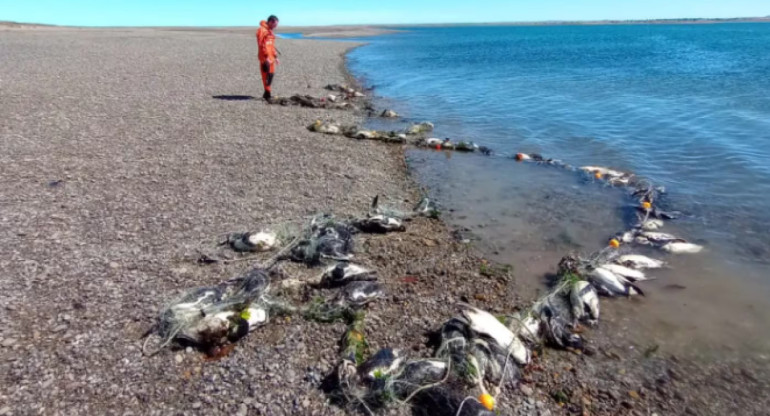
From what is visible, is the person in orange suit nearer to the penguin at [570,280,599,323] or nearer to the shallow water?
the shallow water

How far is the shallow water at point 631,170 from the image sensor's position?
5559 millimetres

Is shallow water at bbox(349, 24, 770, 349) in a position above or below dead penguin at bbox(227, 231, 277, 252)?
below

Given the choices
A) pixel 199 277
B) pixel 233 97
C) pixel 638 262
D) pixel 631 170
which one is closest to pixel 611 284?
pixel 638 262

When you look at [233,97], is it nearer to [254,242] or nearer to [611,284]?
[254,242]

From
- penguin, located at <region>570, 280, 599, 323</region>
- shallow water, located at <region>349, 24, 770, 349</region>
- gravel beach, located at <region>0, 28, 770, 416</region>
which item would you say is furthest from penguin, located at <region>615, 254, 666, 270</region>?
gravel beach, located at <region>0, 28, 770, 416</region>

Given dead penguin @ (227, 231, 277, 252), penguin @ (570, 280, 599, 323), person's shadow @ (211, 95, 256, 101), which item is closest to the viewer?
penguin @ (570, 280, 599, 323)

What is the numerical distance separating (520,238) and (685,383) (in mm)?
3103

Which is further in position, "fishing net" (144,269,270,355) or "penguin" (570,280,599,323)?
"penguin" (570,280,599,323)

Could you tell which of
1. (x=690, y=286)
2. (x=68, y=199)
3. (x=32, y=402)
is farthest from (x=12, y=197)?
(x=690, y=286)

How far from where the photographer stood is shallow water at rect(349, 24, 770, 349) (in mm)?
5559

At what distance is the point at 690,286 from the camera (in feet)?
19.1

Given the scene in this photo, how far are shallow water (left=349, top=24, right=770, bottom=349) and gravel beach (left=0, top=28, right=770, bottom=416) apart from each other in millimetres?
683

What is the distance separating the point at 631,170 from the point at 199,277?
9.47 meters

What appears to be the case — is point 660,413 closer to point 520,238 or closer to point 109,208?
point 520,238
